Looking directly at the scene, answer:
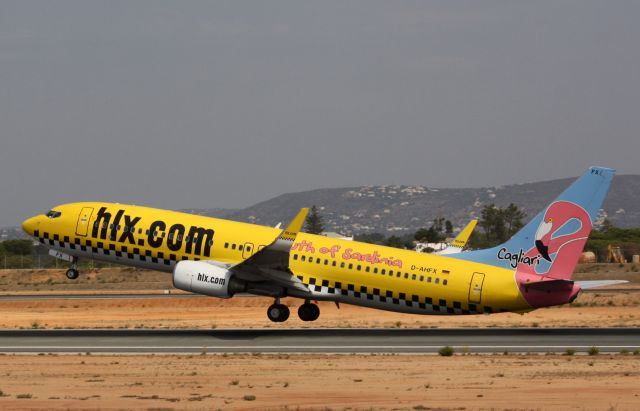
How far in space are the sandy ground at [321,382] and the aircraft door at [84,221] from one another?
53.1ft

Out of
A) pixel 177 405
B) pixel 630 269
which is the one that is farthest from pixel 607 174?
pixel 630 269

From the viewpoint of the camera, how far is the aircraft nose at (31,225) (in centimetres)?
6425

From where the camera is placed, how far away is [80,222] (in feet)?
202

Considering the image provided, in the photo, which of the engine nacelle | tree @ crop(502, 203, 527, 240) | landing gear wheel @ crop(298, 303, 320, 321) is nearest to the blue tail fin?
landing gear wheel @ crop(298, 303, 320, 321)

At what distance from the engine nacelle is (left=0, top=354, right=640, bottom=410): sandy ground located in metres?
9.63

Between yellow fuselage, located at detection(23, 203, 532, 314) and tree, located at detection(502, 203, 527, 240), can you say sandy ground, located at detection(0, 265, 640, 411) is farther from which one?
tree, located at detection(502, 203, 527, 240)

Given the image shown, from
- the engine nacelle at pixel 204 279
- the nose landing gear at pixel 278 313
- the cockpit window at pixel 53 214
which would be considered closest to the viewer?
the engine nacelle at pixel 204 279

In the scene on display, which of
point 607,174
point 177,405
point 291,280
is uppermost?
point 607,174

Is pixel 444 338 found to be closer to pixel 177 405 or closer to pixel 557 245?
pixel 557 245

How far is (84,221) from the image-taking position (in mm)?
61406

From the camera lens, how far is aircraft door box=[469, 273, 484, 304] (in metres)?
53.8

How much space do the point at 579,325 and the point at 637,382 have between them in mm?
26389

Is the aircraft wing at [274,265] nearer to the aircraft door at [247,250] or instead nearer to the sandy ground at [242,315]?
the aircraft door at [247,250]

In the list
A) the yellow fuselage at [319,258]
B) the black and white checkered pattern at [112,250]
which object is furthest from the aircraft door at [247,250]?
the black and white checkered pattern at [112,250]
